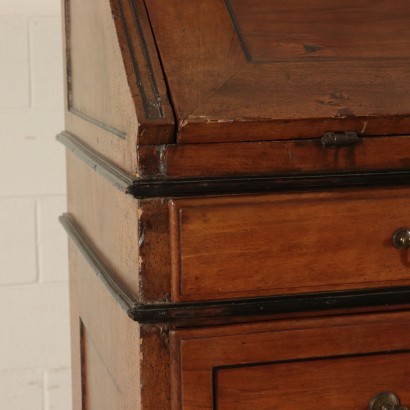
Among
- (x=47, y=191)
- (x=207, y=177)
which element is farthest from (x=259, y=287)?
(x=47, y=191)

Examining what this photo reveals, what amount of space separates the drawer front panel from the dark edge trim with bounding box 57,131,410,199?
13mm

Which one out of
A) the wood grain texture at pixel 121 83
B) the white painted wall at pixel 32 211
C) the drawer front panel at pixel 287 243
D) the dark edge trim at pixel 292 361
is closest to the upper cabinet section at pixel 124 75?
the wood grain texture at pixel 121 83

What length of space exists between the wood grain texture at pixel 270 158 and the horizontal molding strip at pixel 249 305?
0.17 meters

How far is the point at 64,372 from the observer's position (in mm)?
2068

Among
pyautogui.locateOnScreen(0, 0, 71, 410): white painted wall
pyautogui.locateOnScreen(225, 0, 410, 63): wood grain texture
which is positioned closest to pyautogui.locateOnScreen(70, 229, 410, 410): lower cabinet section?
pyautogui.locateOnScreen(225, 0, 410, 63): wood grain texture

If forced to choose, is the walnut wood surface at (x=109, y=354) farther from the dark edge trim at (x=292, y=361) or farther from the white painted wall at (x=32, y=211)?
the white painted wall at (x=32, y=211)

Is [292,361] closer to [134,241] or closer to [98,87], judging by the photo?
[134,241]

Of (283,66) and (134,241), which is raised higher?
(283,66)

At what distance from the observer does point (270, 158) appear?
1188 mm

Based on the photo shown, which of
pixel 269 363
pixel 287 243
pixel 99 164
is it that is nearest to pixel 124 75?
pixel 99 164

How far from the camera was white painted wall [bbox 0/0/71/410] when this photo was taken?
195 centimetres

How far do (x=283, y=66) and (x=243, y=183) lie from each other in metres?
0.20

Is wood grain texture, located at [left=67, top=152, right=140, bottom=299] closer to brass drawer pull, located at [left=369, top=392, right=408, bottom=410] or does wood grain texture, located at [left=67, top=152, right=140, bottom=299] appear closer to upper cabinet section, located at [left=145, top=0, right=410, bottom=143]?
upper cabinet section, located at [left=145, top=0, right=410, bottom=143]

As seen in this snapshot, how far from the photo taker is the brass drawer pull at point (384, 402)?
1.28m
